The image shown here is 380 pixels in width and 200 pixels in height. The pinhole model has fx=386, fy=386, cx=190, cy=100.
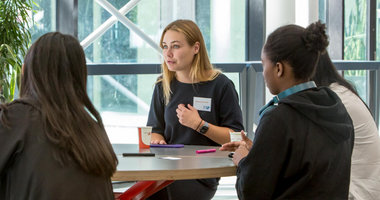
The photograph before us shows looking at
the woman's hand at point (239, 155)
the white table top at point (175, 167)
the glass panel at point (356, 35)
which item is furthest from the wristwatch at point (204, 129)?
the glass panel at point (356, 35)

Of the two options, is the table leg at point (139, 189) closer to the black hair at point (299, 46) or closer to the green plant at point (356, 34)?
the black hair at point (299, 46)

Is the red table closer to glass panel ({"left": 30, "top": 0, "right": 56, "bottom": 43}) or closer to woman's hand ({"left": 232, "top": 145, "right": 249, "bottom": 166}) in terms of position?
woman's hand ({"left": 232, "top": 145, "right": 249, "bottom": 166})

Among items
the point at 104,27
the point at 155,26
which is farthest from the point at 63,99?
the point at 155,26

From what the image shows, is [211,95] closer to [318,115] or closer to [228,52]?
A: [318,115]

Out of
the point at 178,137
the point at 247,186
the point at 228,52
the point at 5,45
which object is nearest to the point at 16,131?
the point at 247,186

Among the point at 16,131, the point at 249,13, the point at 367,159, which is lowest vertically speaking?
the point at 367,159

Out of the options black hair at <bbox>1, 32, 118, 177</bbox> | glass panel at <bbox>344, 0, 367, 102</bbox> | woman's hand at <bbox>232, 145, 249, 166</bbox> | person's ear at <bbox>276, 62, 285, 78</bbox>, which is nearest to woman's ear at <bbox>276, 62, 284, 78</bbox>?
person's ear at <bbox>276, 62, 285, 78</bbox>

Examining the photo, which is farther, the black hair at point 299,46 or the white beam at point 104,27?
the white beam at point 104,27

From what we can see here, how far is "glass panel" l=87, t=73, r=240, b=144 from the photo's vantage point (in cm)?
455

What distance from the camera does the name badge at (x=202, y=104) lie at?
2.33m

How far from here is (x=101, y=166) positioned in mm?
1098

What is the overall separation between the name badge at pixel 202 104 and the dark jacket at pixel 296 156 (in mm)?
973

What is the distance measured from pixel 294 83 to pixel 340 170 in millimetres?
356

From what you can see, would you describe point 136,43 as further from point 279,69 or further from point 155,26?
point 279,69
